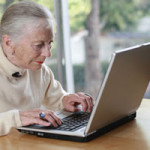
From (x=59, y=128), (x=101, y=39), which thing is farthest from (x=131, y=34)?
(x=59, y=128)

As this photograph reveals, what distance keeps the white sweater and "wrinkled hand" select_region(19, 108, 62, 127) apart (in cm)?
2

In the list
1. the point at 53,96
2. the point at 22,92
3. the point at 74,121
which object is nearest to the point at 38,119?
the point at 74,121

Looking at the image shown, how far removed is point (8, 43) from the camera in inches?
75.8

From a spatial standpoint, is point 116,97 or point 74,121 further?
point 74,121

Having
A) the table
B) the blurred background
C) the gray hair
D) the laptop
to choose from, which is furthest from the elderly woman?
the blurred background

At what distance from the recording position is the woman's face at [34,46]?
1854 mm

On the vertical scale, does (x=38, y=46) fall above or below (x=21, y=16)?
below

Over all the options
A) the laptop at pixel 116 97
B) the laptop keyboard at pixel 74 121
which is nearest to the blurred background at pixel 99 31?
the laptop keyboard at pixel 74 121

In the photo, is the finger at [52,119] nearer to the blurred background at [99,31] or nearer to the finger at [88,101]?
the finger at [88,101]

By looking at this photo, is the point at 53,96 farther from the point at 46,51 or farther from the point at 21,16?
the point at 21,16

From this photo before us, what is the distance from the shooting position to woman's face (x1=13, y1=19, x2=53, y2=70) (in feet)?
6.08

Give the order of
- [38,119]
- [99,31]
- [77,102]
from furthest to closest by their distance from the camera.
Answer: [99,31] < [77,102] < [38,119]

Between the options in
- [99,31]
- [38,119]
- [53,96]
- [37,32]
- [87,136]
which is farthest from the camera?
[99,31]

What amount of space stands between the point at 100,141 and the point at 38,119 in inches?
10.2
